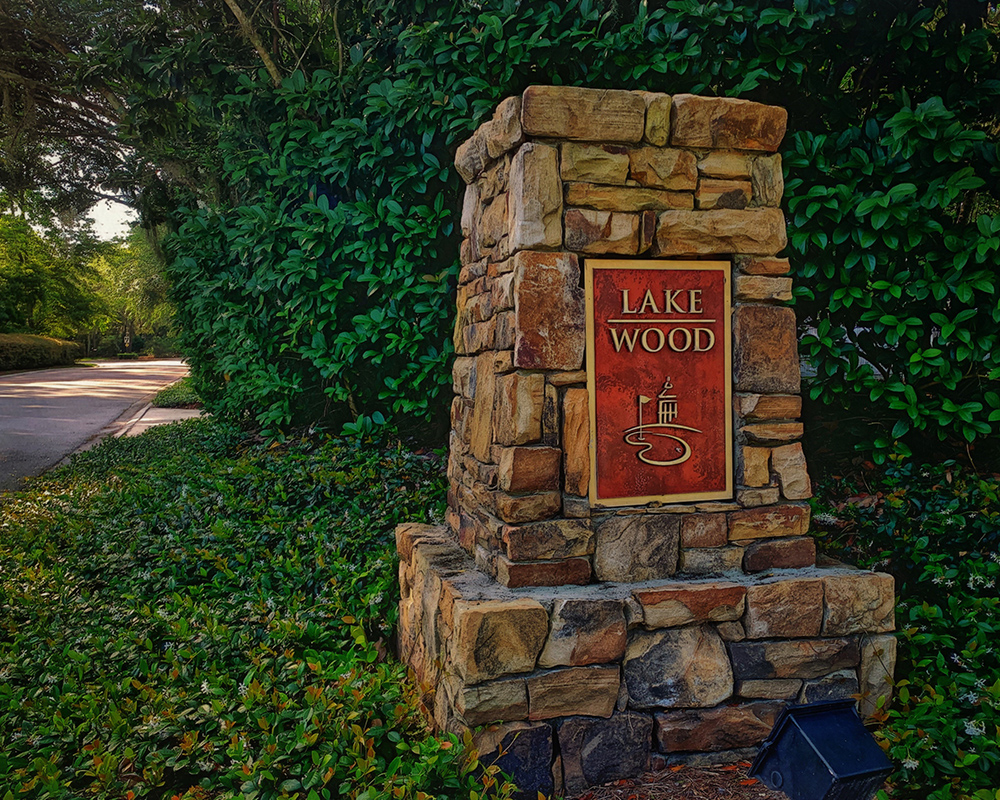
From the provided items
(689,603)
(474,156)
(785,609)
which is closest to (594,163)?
(474,156)

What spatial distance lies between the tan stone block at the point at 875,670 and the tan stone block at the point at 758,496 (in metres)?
0.62

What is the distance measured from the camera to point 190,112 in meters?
6.27

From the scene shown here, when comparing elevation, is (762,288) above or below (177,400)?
above

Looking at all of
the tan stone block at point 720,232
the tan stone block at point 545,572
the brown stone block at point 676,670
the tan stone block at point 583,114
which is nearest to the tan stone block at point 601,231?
the tan stone block at point 720,232

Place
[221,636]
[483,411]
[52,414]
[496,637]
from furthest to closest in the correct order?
[52,414] → [221,636] → [483,411] → [496,637]

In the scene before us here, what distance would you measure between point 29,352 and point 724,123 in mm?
25380

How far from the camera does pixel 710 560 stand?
2588 mm

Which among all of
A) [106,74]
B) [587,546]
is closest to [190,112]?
[106,74]

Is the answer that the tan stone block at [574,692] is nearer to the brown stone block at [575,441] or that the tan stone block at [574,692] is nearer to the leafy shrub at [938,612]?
the brown stone block at [575,441]

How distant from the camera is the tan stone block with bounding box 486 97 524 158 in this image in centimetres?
247

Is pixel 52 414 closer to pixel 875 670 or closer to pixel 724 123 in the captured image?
pixel 724 123

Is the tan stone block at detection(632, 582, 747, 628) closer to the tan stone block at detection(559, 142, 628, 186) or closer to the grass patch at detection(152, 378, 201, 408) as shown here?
the tan stone block at detection(559, 142, 628, 186)

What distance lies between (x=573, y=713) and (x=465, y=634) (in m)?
0.50

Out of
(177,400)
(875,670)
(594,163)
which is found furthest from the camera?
(177,400)
